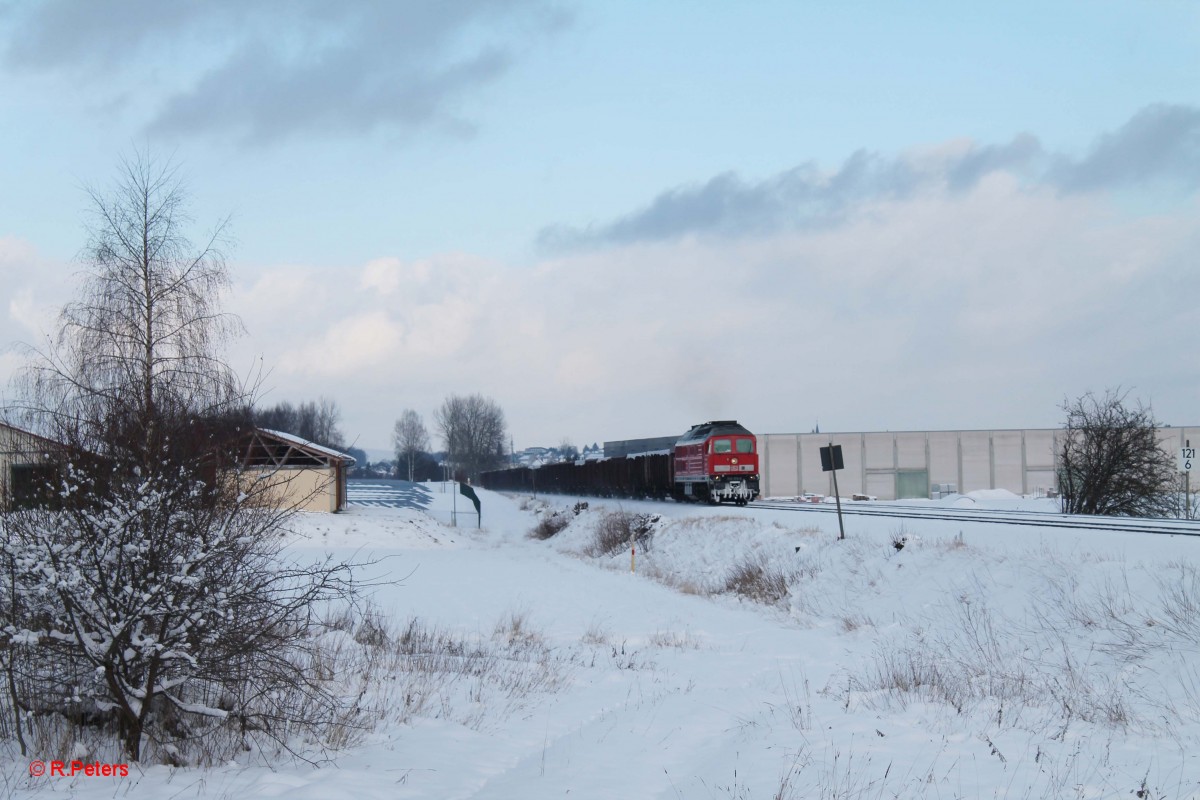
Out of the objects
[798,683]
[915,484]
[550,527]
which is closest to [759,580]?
[798,683]

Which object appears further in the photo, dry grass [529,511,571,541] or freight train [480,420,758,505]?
dry grass [529,511,571,541]

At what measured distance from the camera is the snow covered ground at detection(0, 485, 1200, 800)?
6.49m

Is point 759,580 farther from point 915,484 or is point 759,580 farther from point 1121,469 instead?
point 915,484

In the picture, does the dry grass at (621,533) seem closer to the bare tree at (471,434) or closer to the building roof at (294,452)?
the building roof at (294,452)

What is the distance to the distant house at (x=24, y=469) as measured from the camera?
21.5ft

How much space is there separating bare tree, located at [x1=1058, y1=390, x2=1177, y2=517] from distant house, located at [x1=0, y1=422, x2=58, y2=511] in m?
Answer: 28.7

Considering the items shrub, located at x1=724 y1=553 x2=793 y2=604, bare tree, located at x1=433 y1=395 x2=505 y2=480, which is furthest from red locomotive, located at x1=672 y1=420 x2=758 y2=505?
bare tree, located at x1=433 y1=395 x2=505 y2=480

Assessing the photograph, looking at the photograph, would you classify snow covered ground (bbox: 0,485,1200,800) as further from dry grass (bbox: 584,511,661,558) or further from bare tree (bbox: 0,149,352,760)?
dry grass (bbox: 584,511,661,558)

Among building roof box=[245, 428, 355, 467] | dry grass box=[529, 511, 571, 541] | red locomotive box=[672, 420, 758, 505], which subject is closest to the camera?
red locomotive box=[672, 420, 758, 505]

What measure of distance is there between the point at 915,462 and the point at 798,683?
158ft

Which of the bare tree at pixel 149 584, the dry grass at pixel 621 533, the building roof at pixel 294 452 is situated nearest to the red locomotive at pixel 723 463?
the dry grass at pixel 621 533

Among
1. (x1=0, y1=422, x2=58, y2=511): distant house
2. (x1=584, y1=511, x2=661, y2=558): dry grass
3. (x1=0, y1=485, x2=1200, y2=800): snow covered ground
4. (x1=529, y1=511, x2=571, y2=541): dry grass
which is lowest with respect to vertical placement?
(x1=529, y1=511, x2=571, y2=541): dry grass

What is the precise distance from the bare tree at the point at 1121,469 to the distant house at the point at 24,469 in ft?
94.3

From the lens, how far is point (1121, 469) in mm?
27250
